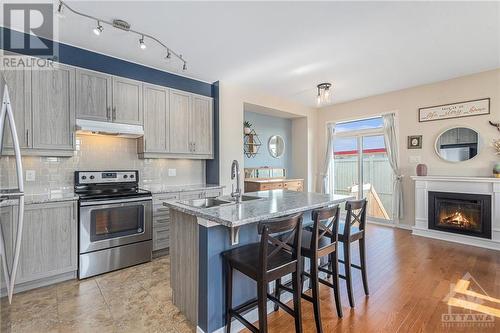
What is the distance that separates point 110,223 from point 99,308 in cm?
101

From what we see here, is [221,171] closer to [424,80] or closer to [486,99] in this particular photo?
[424,80]

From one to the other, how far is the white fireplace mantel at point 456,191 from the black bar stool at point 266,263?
381cm

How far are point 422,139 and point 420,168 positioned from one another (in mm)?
578

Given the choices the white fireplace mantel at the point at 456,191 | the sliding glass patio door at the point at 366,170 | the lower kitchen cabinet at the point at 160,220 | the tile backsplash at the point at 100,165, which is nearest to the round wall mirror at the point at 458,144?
the white fireplace mantel at the point at 456,191

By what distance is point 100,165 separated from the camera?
131 inches

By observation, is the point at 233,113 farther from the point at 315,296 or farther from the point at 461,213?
the point at 461,213

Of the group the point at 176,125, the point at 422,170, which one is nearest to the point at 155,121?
the point at 176,125

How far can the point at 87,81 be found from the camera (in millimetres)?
3010

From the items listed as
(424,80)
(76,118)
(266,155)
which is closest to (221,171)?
(266,155)

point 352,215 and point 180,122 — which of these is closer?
point 352,215

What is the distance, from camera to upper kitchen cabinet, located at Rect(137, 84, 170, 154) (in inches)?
138

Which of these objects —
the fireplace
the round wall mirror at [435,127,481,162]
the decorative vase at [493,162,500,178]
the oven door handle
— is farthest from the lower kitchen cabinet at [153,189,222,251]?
the decorative vase at [493,162,500,178]

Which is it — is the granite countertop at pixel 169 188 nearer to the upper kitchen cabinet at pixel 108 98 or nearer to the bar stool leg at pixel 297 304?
the upper kitchen cabinet at pixel 108 98

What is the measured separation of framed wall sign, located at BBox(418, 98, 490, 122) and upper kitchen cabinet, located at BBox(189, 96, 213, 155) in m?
4.00
